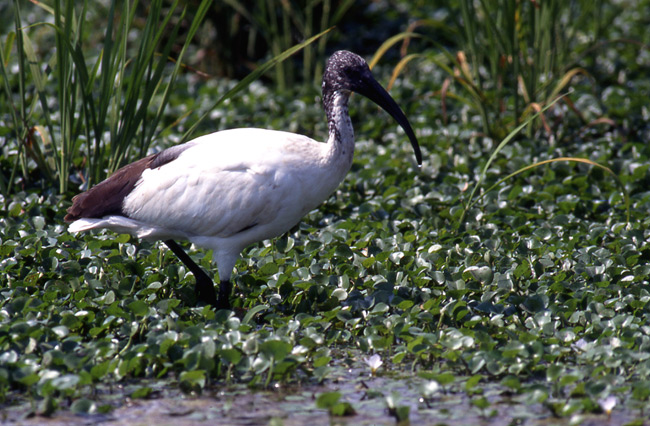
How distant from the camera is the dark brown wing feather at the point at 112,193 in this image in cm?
497

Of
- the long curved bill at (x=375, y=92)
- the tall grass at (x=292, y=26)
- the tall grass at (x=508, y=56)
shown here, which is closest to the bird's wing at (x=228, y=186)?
the long curved bill at (x=375, y=92)

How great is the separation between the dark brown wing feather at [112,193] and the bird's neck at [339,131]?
830 mm

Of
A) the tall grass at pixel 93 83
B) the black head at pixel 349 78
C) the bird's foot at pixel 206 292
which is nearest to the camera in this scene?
the black head at pixel 349 78

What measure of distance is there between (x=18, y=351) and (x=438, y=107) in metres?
5.55

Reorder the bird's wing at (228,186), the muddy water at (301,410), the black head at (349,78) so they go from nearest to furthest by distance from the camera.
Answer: the muddy water at (301,410)
the bird's wing at (228,186)
the black head at (349,78)

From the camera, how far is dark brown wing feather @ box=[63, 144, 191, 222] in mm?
4973

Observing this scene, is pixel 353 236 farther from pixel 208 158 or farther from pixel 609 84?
pixel 609 84

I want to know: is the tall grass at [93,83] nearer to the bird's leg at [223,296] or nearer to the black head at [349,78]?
the black head at [349,78]

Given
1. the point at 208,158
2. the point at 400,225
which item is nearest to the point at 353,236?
the point at 400,225

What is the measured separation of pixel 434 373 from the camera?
390 centimetres

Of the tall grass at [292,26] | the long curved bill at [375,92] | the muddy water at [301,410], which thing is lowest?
the muddy water at [301,410]

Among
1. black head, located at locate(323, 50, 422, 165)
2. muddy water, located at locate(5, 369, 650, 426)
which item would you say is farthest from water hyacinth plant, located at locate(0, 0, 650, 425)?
black head, located at locate(323, 50, 422, 165)

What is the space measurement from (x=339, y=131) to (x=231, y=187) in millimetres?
657

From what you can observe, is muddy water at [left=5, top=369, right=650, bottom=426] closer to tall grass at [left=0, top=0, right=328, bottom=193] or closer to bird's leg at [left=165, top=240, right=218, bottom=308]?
bird's leg at [left=165, top=240, right=218, bottom=308]
